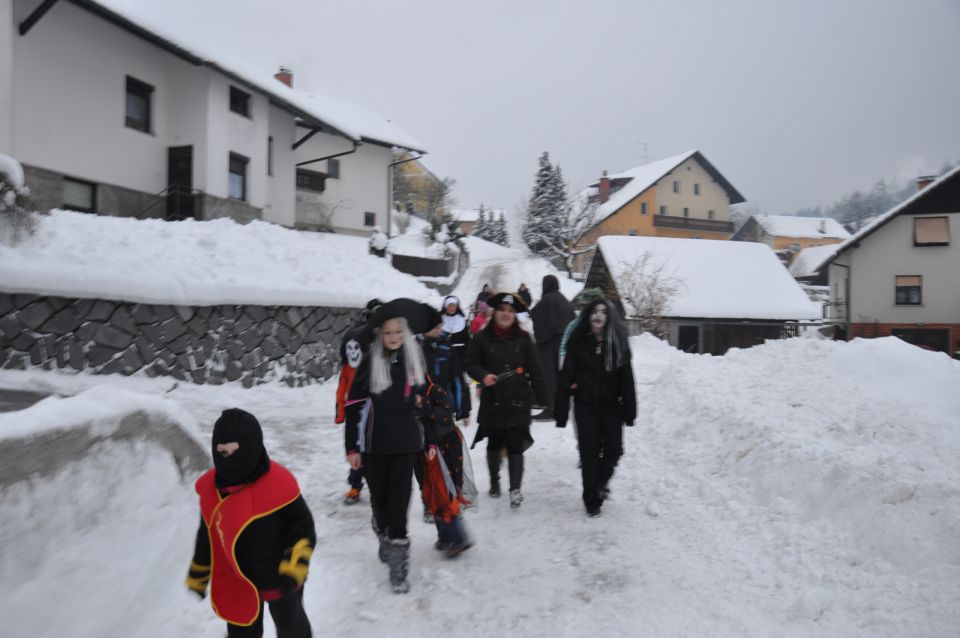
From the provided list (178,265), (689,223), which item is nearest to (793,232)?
(689,223)

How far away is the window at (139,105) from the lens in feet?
56.7

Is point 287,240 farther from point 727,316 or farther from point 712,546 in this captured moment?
point 727,316

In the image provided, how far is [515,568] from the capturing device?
4.40m

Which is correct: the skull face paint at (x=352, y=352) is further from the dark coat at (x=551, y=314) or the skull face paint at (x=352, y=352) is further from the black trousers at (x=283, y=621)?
the dark coat at (x=551, y=314)

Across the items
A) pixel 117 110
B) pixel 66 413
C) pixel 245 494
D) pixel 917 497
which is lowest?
pixel 917 497

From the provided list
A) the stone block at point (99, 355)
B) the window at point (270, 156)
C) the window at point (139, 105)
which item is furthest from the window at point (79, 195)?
the stone block at point (99, 355)

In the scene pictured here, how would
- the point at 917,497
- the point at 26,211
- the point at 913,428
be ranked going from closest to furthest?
the point at 917,497 → the point at 913,428 → the point at 26,211

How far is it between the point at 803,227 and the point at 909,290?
56.0 meters

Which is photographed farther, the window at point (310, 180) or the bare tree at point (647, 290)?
the window at point (310, 180)

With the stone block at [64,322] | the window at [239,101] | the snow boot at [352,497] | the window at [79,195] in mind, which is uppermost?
the window at [239,101]

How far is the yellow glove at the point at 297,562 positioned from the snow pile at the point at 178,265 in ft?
22.1

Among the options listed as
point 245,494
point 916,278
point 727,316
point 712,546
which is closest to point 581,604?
point 712,546

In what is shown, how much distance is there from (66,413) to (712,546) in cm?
434

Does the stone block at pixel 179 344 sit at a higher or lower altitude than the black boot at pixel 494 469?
higher
